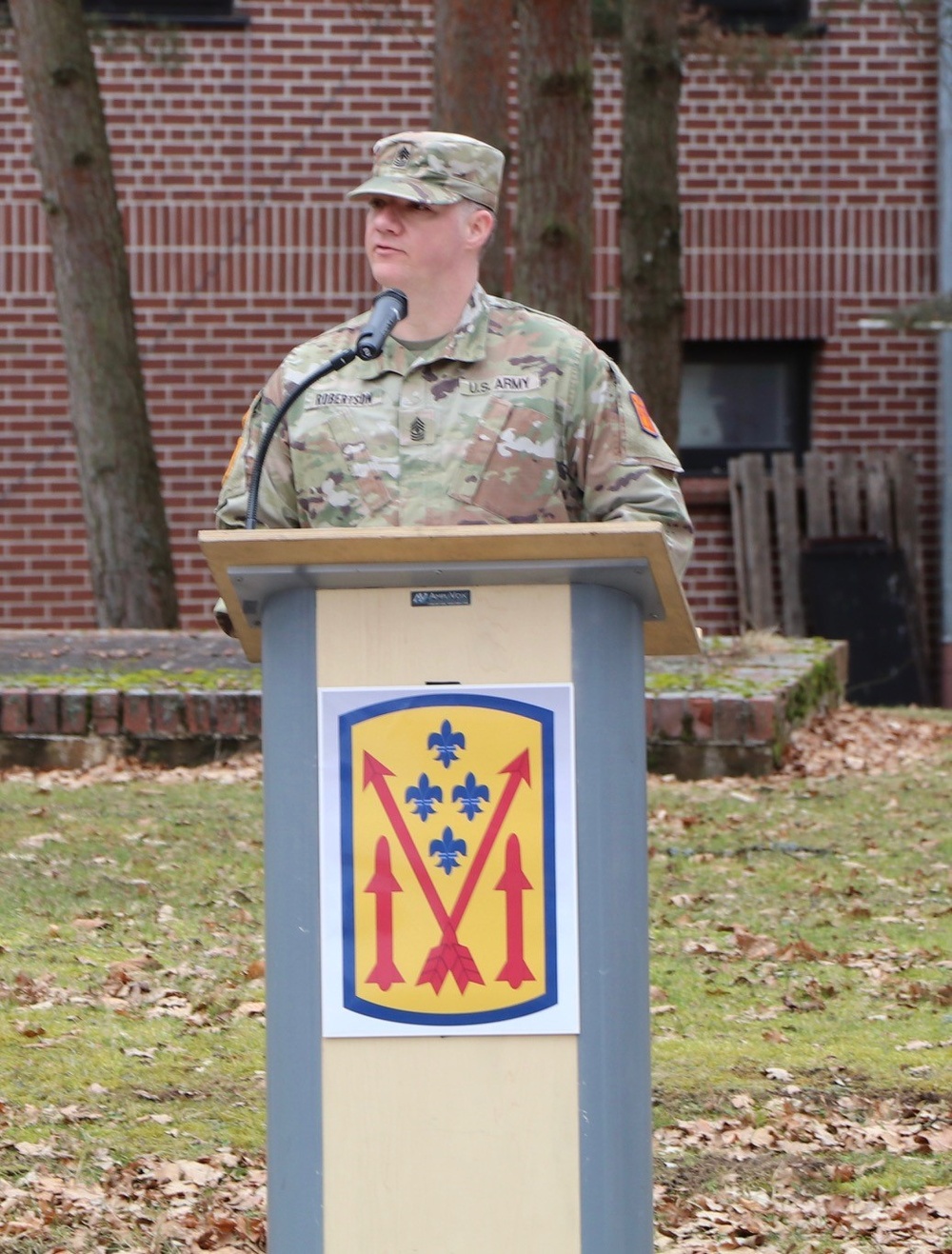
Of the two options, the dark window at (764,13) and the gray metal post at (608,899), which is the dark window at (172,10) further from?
Answer: the gray metal post at (608,899)

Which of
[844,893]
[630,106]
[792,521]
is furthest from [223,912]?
[792,521]

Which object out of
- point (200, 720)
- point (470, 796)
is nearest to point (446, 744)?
point (470, 796)

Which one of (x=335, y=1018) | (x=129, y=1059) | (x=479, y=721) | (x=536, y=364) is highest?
(x=536, y=364)

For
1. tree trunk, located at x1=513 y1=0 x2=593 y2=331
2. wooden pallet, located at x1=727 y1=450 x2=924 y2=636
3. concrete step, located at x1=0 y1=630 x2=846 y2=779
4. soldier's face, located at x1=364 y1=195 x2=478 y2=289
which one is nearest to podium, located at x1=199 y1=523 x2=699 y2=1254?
soldier's face, located at x1=364 y1=195 x2=478 y2=289

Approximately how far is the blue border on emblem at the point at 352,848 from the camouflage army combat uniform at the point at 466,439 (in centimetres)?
41

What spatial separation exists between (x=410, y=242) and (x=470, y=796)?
3.09ft

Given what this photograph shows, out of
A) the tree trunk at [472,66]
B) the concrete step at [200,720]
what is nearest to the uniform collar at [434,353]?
the concrete step at [200,720]

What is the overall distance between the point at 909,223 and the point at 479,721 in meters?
11.5

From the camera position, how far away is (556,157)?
977cm

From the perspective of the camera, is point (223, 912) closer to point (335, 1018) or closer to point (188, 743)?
point (188, 743)

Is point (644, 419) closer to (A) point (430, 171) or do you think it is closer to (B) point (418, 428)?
(B) point (418, 428)

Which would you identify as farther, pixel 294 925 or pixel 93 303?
pixel 93 303

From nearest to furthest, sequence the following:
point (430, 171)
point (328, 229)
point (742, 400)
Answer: point (430, 171)
point (328, 229)
point (742, 400)

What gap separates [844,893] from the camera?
663cm
